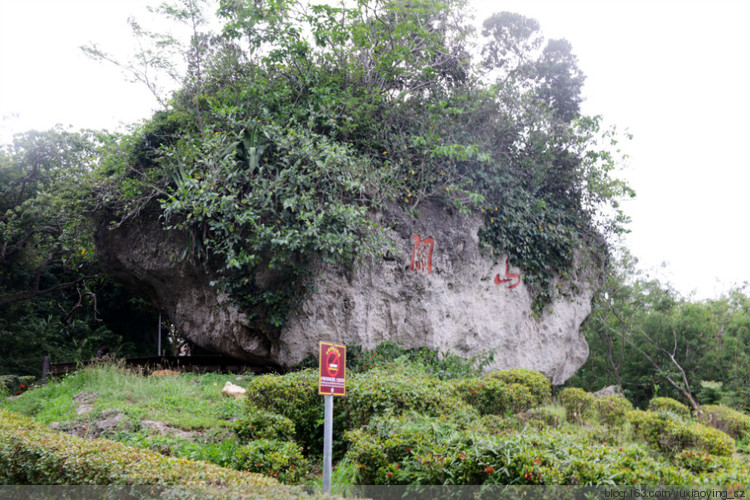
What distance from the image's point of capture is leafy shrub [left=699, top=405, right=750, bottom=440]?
989 cm

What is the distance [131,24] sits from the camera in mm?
10961

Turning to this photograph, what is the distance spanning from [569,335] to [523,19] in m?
10.4

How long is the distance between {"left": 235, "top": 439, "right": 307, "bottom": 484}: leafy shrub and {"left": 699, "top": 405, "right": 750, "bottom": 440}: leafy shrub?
8.65m

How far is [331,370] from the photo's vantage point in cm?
495

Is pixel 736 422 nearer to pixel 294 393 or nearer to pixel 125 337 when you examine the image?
pixel 294 393

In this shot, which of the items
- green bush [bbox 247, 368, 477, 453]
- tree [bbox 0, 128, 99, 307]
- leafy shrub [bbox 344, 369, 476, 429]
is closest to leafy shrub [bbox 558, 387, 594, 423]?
green bush [bbox 247, 368, 477, 453]

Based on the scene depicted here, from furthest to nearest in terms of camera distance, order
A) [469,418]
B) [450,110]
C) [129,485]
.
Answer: [450,110], [469,418], [129,485]

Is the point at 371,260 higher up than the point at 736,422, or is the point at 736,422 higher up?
the point at 371,260

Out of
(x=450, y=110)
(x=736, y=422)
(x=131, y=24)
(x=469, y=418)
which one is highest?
(x=131, y=24)

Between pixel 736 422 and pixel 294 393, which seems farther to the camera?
pixel 736 422

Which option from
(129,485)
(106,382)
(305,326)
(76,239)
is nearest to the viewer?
(129,485)

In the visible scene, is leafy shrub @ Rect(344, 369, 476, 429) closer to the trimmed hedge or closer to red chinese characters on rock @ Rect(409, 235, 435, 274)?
the trimmed hedge

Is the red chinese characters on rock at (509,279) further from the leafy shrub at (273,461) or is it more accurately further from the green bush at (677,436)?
the leafy shrub at (273,461)

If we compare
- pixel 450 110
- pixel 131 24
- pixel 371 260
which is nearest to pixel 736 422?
pixel 371 260
